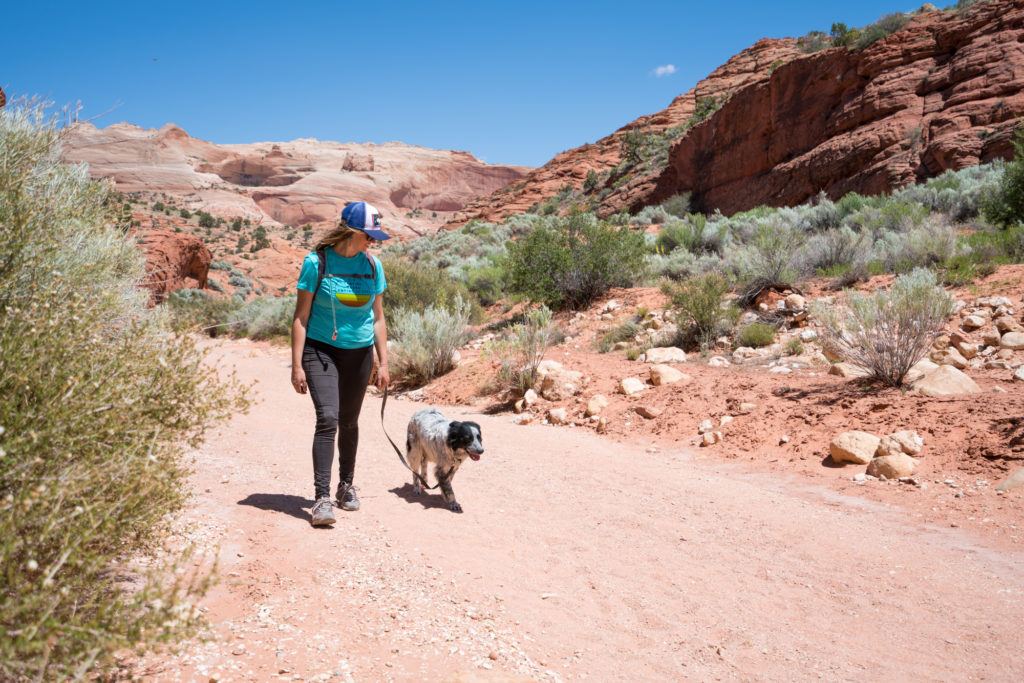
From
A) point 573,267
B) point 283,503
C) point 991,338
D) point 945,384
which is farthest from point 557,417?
point 573,267

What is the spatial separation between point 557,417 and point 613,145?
45.7 metres

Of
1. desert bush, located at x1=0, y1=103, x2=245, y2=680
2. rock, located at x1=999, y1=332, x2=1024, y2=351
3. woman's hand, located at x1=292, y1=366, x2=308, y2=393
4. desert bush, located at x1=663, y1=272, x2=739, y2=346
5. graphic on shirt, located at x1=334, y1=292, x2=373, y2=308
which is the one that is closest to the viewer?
desert bush, located at x1=0, y1=103, x2=245, y2=680

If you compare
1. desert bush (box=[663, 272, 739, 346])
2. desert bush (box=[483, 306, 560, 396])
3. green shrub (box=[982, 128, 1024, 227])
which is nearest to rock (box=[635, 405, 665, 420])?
desert bush (box=[483, 306, 560, 396])

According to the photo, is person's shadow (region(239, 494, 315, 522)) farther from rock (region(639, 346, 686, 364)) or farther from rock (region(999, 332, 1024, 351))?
rock (region(999, 332, 1024, 351))

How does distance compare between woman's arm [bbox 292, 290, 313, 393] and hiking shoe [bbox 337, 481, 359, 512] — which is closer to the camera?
woman's arm [bbox 292, 290, 313, 393]

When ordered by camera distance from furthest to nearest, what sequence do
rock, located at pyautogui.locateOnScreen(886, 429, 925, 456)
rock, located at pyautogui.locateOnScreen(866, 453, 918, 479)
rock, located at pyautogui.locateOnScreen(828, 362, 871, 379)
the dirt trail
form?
rock, located at pyautogui.locateOnScreen(828, 362, 871, 379)
rock, located at pyautogui.locateOnScreen(886, 429, 925, 456)
rock, located at pyautogui.locateOnScreen(866, 453, 918, 479)
the dirt trail

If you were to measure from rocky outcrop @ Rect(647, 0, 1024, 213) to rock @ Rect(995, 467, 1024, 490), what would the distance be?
16.6 m

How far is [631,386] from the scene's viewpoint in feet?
26.4

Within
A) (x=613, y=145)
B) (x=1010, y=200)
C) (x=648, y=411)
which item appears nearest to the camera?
(x=648, y=411)

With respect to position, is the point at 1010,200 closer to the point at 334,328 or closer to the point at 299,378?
the point at 334,328

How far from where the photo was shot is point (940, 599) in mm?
3400

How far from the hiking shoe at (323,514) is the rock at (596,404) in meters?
A: 4.58

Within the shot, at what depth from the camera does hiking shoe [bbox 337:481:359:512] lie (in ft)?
13.0

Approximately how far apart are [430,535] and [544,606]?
3.03ft
